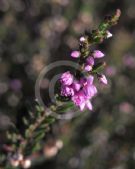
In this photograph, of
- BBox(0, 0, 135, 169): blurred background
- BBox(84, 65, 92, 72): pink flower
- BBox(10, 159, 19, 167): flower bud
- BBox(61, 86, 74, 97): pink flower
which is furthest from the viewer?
BBox(0, 0, 135, 169): blurred background

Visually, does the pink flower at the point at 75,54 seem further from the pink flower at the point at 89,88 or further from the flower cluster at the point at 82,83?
the pink flower at the point at 89,88

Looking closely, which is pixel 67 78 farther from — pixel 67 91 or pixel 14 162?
pixel 14 162

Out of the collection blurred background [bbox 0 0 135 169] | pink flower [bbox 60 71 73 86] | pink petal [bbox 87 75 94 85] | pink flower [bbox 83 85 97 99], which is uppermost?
pink flower [bbox 60 71 73 86]

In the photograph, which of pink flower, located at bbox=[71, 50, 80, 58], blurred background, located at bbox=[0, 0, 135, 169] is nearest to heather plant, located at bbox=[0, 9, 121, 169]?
pink flower, located at bbox=[71, 50, 80, 58]

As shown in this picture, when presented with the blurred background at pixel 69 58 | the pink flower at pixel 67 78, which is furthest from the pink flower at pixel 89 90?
the blurred background at pixel 69 58

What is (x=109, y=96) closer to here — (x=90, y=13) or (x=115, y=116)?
(x=115, y=116)

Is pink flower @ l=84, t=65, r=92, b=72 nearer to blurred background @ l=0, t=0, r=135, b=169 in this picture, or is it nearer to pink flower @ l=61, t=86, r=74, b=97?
pink flower @ l=61, t=86, r=74, b=97

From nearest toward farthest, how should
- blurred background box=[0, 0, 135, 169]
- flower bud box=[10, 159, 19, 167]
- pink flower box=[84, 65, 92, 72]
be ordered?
A: pink flower box=[84, 65, 92, 72] → flower bud box=[10, 159, 19, 167] → blurred background box=[0, 0, 135, 169]
